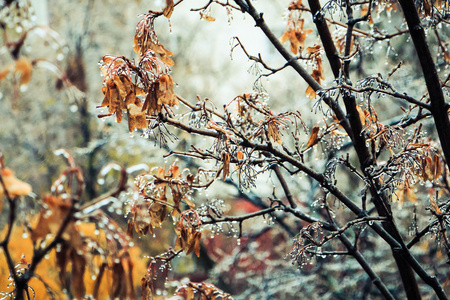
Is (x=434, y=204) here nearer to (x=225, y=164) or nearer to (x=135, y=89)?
(x=225, y=164)

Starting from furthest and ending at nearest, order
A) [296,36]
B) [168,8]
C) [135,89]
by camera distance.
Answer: [296,36] < [168,8] < [135,89]

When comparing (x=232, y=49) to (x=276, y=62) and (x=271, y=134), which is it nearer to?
(x=271, y=134)

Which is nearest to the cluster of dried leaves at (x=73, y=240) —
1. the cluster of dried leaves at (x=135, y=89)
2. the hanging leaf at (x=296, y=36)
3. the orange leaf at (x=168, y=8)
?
the cluster of dried leaves at (x=135, y=89)

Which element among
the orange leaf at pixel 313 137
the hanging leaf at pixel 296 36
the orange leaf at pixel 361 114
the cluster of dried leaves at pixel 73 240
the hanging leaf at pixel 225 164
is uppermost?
the hanging leaf at pixel 296 36

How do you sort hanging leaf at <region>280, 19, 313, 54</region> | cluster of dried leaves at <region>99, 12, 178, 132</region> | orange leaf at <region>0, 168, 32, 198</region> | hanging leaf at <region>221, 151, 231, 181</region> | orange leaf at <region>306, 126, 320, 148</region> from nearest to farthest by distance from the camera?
orange leaf at <region>0, 168, 32, 198</region>
cluster of dried leaves at <region>99, 12, 178, 132</region>
hanging leaf at <region>221, 151, 231, 181</region>
orange leaf at <region>306, 126, 320, 148</region>
hanging leaf at <region>280, 19, 313, 54</region>

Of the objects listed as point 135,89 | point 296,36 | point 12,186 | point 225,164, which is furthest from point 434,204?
point 12,186

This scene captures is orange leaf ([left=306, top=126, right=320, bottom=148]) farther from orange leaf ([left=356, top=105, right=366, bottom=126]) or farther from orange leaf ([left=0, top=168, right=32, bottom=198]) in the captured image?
orange leaf ([left=0, top=168, right=32, bottom=198])

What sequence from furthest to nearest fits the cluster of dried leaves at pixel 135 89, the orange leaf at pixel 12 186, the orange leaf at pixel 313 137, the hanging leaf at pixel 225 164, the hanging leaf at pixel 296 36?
the hanging leaf at pixel 296 36
the orange leaf at pixel 313 137
the hanging leaf at pixel 225 164
the cluster of dried leaves at pixel 135 89
the orange leaf at pixel 12 186

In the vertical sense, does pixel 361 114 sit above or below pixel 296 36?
below

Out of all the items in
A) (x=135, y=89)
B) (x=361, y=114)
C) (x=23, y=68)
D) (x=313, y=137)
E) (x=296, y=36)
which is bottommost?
(x=23, y=68)

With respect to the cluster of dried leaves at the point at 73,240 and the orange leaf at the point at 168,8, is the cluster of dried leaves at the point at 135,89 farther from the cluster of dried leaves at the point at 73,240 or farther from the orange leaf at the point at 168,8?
the cluster of dried leaves at the point at 73,240

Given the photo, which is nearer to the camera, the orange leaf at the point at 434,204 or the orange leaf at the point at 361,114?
the orange leaf at the point at 434,204

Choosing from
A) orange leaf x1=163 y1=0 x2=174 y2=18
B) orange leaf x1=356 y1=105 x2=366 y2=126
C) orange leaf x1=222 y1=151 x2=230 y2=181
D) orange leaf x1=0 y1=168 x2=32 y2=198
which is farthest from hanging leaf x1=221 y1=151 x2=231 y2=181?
orange leaf x1=0 y1=168 x2=32 y2=198

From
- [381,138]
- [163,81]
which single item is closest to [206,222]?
[163,81]
